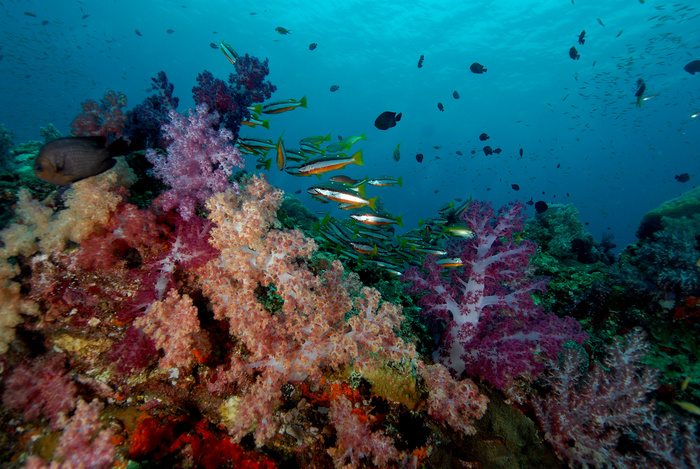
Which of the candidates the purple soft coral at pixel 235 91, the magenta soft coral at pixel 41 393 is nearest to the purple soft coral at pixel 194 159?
the purple soft coral at pixel 235 91

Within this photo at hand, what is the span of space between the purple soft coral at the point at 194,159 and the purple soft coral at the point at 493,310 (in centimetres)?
256

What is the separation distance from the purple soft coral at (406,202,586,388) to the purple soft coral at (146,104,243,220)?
2558 millimetres

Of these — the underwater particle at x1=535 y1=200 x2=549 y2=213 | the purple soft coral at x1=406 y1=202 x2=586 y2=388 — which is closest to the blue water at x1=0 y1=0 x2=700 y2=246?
the underwater particle at x1=535 y1=200 x2=549 y2=213

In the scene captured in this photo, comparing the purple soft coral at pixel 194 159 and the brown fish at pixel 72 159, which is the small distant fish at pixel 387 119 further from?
the brown fish at pixel 72 159

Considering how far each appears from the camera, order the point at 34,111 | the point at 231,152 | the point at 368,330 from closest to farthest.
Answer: the point at 368,330 → the point at 231,152 → the point at 34,111

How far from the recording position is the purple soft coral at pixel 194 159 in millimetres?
3024

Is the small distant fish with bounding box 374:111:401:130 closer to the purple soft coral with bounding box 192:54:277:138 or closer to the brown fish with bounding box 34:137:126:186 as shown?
the purple soft coral with bounding box 192:54:277:138

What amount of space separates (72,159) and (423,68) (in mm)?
71281

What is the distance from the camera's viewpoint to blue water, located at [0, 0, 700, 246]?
40.0 m

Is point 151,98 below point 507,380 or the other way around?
the other way around

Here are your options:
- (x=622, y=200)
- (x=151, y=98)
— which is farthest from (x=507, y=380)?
(x=622, y=200)

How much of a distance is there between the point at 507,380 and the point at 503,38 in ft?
193

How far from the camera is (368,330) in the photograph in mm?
2465

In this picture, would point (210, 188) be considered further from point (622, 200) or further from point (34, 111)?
point (622, 200)
